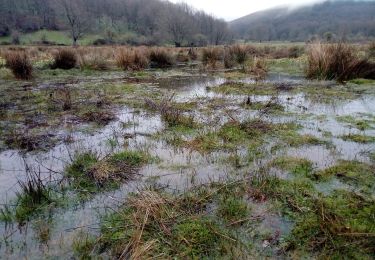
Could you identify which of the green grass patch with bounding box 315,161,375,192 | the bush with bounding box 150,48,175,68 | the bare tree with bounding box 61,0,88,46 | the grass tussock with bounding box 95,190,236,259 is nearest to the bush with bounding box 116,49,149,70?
the bush with bounding box 150,48,175,68

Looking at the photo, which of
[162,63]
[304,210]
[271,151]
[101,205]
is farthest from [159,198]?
[162,63]

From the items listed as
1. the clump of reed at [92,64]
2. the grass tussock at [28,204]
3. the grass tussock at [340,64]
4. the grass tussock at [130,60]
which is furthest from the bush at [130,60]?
the grass tussock at [28,204]

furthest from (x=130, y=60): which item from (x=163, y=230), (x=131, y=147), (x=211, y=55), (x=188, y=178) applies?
(x=163, y=230)

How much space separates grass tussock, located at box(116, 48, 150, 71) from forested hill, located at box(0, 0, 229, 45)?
1864 inches

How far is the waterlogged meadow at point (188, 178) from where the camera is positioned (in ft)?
8.91

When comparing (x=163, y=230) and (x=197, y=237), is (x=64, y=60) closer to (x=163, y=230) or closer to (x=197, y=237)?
(x=163, y=230)

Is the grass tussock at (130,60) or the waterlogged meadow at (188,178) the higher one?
the grass tussock at (130,60)

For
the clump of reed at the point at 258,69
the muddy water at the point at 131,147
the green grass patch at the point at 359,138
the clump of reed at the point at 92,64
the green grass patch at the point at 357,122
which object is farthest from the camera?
the clump of reed at the point at 92,64

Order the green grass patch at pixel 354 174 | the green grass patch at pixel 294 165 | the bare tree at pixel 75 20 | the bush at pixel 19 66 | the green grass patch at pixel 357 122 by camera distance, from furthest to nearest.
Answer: the bare tree at pixel 75 20 < the bush at pixel 19 66 < the green grass patch at pixel 357 122 < the green grass patch at pixel 294 165 < the green grass patch at pixel 354 174

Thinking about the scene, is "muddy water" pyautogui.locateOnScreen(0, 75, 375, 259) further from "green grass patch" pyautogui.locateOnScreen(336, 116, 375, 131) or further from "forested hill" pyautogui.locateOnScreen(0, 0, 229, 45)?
"forested hill" pyautogui.locateOnScreen(0, 0, 229, 45)

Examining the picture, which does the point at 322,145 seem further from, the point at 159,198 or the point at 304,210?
the point at 159,198

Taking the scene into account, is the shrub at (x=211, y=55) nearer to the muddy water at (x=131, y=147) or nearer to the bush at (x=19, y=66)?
the bush at (x=19, y=66)

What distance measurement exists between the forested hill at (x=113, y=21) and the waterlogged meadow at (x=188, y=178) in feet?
188

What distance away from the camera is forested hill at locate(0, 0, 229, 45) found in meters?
76.2
